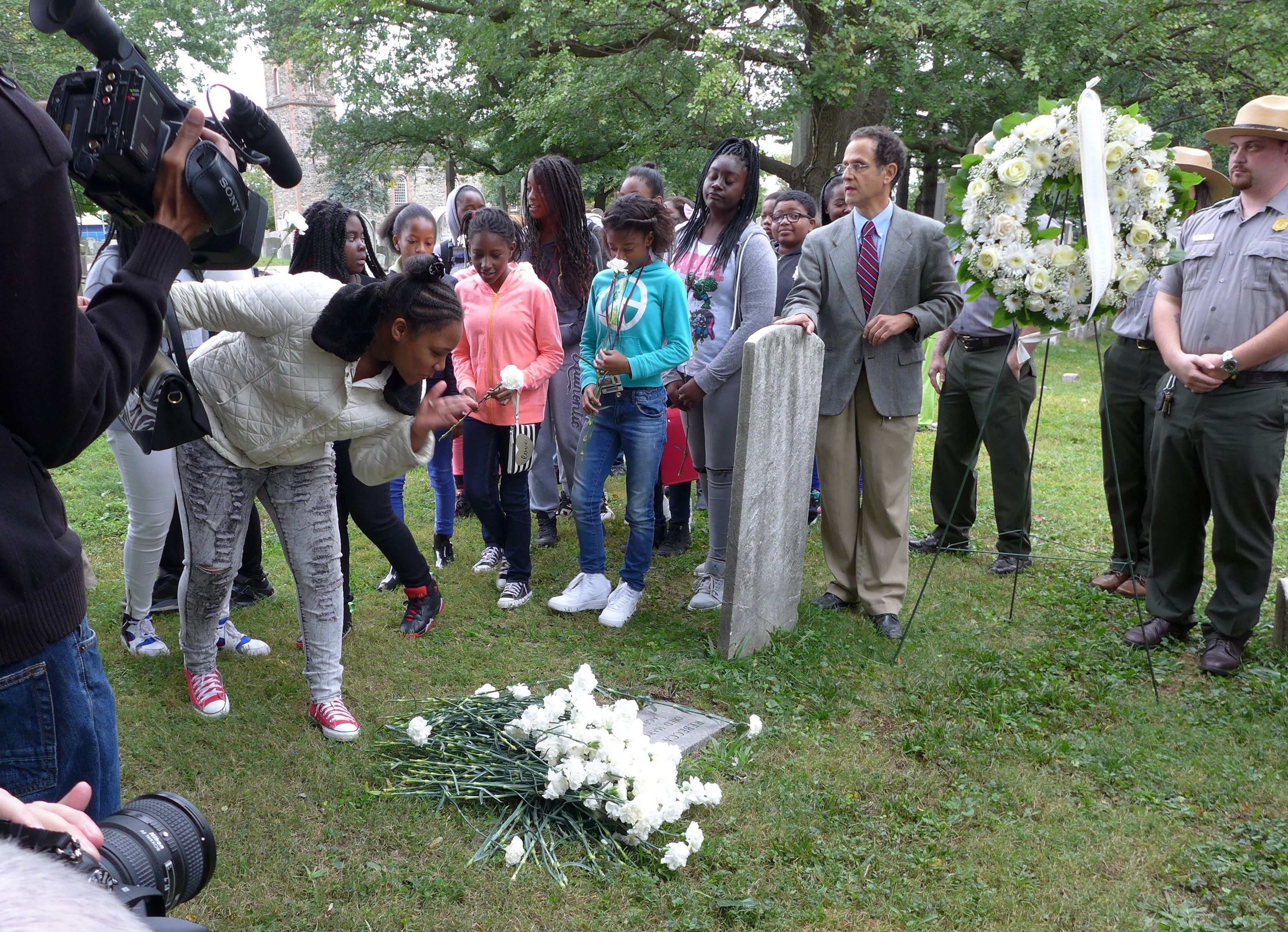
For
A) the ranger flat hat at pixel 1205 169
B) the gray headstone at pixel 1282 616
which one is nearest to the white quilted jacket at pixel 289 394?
the gray headstone at pixel 1282 616

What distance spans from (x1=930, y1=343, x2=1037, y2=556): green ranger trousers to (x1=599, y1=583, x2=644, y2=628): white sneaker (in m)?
2.02

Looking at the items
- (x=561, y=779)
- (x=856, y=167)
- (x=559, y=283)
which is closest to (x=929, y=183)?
(x=559, y=283)

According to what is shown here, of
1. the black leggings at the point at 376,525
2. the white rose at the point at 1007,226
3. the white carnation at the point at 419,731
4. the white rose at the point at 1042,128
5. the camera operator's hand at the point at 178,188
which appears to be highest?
the white rose at the point at 1042,128

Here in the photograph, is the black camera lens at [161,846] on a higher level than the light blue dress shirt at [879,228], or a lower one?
lower

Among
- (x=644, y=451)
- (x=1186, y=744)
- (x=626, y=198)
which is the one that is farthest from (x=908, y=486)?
(x=626, y=198)

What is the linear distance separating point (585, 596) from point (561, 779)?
6.64ft

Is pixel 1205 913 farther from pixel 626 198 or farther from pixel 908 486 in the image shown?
pixel 626 198

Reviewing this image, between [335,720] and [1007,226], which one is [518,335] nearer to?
[335,720]

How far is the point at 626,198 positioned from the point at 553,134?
1192 centimetres

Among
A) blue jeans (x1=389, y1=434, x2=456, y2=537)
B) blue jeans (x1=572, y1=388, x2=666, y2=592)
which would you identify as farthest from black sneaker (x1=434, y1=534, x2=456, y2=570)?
blue jeans (x1=572, y1=388, x2=666, y2=592)

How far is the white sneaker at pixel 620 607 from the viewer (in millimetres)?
4980

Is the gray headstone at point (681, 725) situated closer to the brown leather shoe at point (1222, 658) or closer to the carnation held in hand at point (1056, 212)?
the carnation held in hand at point (1056, 212)

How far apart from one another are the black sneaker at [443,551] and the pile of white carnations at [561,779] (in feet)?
7.31

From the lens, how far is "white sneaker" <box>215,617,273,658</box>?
4.50 metres
